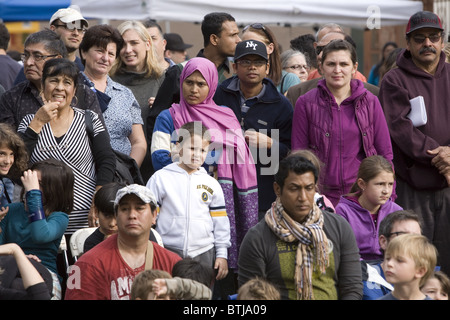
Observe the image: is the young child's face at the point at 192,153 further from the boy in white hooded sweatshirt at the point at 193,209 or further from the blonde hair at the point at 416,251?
the blonde hair at the point at 416,251

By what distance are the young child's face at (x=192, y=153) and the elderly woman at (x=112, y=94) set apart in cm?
79

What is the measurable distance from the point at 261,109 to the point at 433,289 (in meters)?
1.81

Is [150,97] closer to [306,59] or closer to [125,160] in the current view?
[125,160]

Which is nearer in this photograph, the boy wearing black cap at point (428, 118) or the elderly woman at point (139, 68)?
the boy wearing black cap at point (428, 118)

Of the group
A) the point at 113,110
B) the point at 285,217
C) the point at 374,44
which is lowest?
the point at 285,217

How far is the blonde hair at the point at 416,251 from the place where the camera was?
435 centimetres

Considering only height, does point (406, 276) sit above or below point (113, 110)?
below

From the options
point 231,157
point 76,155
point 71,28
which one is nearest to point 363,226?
point 231,157

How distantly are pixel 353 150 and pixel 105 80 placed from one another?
1933mm

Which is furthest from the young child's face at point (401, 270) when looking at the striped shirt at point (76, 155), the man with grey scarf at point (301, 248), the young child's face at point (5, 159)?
the young child's face at point (5, 159)

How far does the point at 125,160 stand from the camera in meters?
5.65

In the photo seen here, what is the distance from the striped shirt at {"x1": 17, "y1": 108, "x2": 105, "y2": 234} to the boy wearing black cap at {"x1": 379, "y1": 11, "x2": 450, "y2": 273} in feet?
7.11
